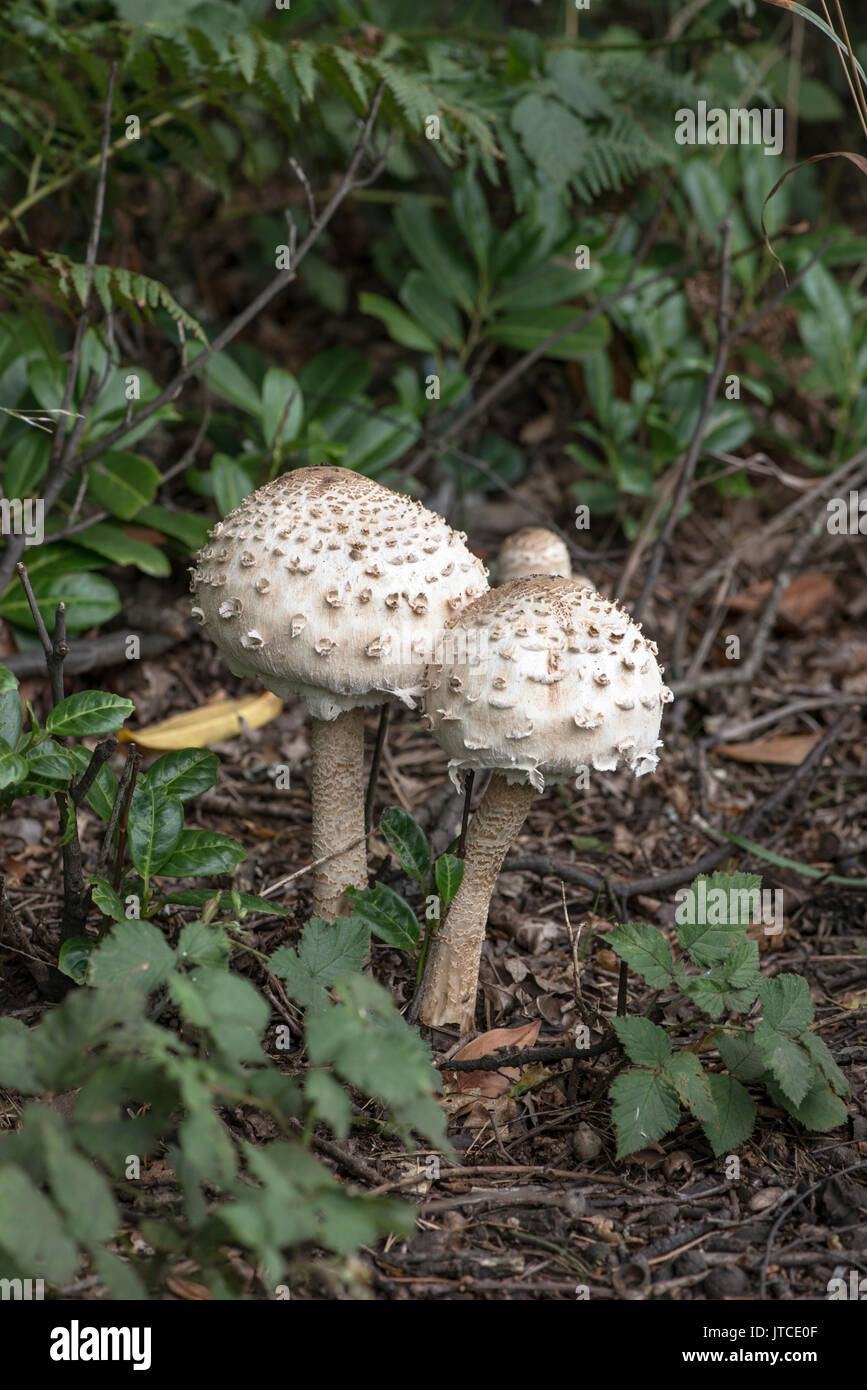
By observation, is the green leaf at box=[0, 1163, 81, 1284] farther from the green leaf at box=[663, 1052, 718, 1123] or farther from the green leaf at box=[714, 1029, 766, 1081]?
the green leaf at box=[714, 1029, 766, 1081]

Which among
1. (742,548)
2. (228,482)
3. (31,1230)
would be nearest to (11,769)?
(31,1230)

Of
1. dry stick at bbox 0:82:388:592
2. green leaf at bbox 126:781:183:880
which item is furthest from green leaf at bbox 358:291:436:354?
green leaf at bbox 126:781:183:880

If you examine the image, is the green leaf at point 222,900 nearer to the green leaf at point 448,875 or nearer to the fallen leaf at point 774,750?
the green leaf at point 448,875

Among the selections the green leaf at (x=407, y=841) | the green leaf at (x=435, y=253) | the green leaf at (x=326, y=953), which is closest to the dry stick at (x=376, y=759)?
the green leaf at (x=407, y=841)

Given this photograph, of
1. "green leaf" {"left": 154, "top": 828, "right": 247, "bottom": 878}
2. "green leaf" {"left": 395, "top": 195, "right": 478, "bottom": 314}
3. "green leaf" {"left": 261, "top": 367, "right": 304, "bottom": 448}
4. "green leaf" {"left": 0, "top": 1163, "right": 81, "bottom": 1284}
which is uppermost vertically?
"green leaf" {"left": 395, "top": 195, "right": 478, "bottom": 314}
